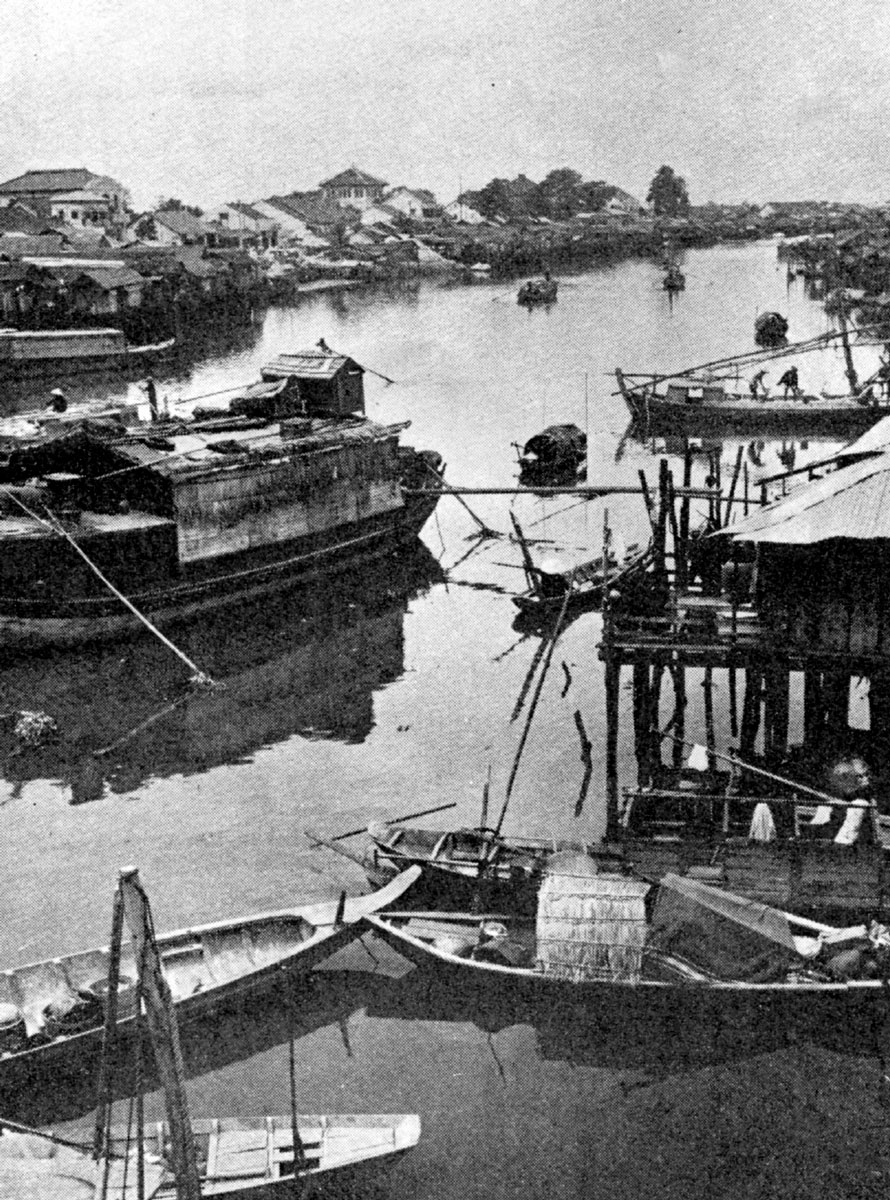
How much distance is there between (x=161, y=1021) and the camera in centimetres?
1408

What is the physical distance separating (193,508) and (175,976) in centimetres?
2136

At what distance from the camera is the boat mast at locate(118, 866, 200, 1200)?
13547 millimetres

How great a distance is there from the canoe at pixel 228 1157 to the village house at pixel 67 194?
432 feet

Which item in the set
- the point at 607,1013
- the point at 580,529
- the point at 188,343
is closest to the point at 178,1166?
the point at 607,1013

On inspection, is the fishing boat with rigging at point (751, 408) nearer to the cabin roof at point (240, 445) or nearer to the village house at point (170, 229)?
the cabin roof at point (240, 445)

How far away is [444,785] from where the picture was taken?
29.0m

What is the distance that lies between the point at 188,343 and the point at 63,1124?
288 ft

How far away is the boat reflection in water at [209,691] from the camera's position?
103 ft

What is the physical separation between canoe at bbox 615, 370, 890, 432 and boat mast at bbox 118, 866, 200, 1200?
159ft

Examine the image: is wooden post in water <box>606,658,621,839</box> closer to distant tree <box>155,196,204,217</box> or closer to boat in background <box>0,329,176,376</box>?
boat in background <box>0,329,176,376</box>

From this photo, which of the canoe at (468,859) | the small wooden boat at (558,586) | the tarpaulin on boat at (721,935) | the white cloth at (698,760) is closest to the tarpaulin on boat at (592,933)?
the tarpaulin on boat at (721,935)

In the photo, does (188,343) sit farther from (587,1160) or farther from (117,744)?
(587,1160)

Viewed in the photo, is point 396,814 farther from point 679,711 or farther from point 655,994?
point 655,994

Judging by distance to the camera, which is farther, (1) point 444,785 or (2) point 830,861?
(1) point 444,785
